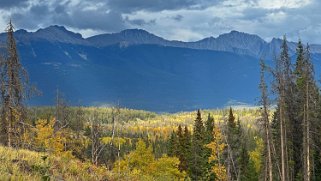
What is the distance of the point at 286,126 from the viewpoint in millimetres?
42812

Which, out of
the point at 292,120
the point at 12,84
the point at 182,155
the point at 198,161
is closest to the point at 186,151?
the point at 182,155

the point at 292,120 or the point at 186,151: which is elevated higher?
the point at 292,120

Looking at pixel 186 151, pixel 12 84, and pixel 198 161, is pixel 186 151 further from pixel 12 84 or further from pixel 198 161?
pixel 12 84

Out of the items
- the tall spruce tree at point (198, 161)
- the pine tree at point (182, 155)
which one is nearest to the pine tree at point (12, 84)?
the tall spruce tree at point (198, 161)

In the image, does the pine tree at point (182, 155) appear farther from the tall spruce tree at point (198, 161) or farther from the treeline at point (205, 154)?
the tall spruce tree at point (198, 161)

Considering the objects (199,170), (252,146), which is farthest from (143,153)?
(252,146)

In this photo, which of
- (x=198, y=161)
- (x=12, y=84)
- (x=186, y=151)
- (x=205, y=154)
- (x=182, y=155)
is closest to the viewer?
(x=12, y=84)

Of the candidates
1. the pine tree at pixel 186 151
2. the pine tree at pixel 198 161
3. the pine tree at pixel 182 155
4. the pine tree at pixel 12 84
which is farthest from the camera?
the pine tree at pixel 182 155

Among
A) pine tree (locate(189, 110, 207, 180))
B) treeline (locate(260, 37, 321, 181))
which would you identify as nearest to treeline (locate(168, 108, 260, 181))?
pine tree (locate(189, 110, 207, 180))

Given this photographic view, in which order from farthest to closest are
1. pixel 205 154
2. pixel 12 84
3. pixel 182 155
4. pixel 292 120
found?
1. pixel 182 155
2. pixel 205 154
3. pixel 292 120
4. pixel 12 84

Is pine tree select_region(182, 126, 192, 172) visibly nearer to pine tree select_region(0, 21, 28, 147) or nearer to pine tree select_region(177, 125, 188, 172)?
pine tree select_region(177, 125, 188, 172)

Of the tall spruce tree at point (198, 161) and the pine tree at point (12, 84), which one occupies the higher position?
the pine tree at point (12, 84)

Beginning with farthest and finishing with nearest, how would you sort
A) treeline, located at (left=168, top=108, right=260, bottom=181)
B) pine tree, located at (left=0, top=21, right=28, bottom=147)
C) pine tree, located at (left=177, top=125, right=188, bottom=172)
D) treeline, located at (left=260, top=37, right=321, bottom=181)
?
1. pine tree, located at (left=177, top=125, right=188, bottom=172)
2. treeline, located at (left=168, top=108, right=260, bottom=181)
3. treeline, located at (left=260, top=37, right=321, bottom=181)
4. pine tree, located at (left=0, top=21, right=28, bottom=147)

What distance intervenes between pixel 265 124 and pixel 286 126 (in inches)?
247
